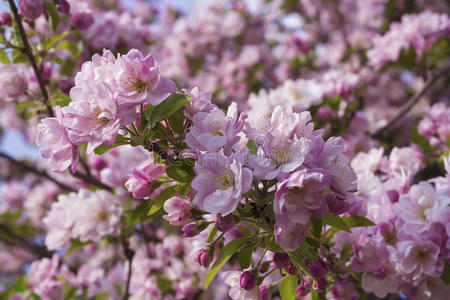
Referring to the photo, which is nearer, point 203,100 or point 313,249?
point 203,100

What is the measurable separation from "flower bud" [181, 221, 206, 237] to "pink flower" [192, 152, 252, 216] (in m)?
0.18

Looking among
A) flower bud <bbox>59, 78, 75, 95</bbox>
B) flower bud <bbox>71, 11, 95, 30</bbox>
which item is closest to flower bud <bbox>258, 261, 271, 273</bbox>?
flower bud <bbox>59, 78, 75, 95</bbox>

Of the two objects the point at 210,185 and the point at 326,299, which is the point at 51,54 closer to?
the point at 210,185

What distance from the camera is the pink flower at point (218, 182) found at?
101 centimetres

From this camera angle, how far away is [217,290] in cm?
282

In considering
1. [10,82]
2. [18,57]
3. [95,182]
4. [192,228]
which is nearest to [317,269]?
[192,228]

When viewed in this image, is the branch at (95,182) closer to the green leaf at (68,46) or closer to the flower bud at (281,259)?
the green leaf at (68,46)

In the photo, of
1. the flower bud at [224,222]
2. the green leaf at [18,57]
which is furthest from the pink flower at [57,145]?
the green leaf at [18,57]

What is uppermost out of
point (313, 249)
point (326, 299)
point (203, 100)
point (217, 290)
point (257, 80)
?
point (203, 100)

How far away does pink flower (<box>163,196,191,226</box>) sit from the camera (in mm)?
1187

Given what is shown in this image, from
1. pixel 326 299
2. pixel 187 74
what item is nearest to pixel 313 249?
pixel 326 299

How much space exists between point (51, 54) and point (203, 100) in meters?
1.37

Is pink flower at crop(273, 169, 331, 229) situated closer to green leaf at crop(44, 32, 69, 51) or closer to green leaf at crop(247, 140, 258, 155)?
green leaf at crop(247, 140, 258, 155)

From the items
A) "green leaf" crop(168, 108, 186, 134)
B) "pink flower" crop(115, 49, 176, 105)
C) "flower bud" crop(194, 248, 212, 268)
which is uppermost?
"pink flower" crop(115, 49, 176, 105)
